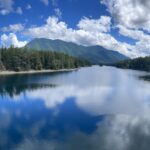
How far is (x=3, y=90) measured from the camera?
75.5 metres

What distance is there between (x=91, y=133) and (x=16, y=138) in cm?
856

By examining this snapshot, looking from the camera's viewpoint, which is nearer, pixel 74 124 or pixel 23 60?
pixel 74 124

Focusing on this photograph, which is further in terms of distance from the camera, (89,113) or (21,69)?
(21,69)

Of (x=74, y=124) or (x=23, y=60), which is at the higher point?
(x=23, y=60)

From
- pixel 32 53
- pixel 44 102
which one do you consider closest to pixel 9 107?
pixel 44 102

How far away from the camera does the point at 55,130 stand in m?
36.3

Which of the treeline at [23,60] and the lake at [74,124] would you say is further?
the treeline at [23,60]

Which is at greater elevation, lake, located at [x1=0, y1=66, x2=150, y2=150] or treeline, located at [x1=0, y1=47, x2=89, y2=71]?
Result: treeline, located at [x1=0, y1=47, x2=89, y2=71]

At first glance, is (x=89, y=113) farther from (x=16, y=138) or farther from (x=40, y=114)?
(x=16, y=138)

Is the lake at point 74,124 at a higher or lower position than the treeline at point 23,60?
lower

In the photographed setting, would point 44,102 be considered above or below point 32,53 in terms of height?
below

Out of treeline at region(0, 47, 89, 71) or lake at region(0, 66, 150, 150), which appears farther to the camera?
treeline at region(0, 47, 89, 71)

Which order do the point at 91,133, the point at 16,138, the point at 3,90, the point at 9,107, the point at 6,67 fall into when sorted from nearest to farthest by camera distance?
the point at 16,138 → the point at 91,133 → the point at 9,107 → the point at 3,90 → the point at 6,67

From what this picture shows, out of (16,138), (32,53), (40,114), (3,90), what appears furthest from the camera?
(32,53)
